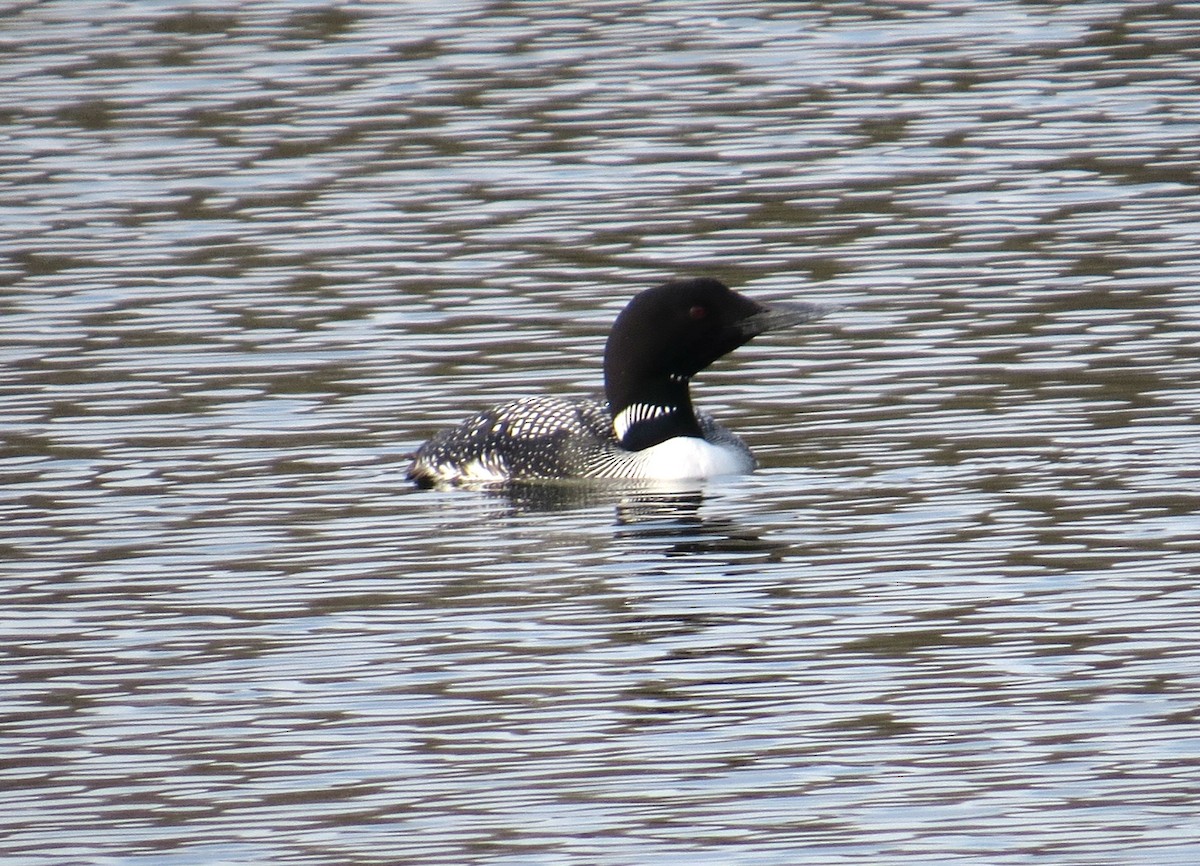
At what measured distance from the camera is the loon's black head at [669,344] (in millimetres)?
10953

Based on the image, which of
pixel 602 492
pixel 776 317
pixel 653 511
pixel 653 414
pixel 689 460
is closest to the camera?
pixel 653 511

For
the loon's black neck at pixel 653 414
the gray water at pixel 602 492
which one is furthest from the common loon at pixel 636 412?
the gray water at pixel 602 492

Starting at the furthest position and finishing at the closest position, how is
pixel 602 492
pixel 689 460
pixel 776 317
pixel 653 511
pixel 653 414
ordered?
1. pixel 776 317
2. pixel 653 414
3. pixel 602 492
4. pixel 689 460
5. pixel 653 511

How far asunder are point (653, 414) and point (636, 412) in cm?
8

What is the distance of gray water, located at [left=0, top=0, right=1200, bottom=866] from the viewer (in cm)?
673

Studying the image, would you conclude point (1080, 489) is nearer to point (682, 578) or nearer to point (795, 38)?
point (682, 578)

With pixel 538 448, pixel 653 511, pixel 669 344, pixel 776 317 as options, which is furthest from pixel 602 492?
pixel 776 317

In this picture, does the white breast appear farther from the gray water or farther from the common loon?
the gray water

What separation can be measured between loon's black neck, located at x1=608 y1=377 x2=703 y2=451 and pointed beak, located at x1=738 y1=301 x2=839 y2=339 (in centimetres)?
35

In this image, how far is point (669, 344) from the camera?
11008 mm

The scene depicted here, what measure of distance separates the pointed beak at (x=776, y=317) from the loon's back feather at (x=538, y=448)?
1.37 ft

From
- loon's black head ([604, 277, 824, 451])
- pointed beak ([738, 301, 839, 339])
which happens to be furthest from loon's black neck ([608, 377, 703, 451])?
pointed beak ([738, 301, 839, 339])

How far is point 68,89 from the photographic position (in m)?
20.2

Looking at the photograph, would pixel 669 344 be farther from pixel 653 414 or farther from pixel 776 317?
pixel 776 317
